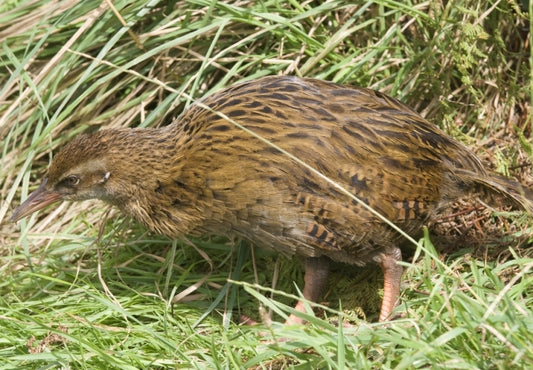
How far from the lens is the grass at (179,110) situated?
398 cm

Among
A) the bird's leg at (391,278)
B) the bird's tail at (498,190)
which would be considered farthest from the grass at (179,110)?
the bird's tail at (498,190)

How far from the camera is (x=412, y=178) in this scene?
12.1 ft

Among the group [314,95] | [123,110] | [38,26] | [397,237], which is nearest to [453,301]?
[397,237]

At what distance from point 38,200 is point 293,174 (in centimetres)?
127

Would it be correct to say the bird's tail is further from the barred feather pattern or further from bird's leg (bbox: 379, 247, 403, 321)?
bird's leg (bbox: 379, 247, 403, 321)

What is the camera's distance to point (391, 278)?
3863 mm

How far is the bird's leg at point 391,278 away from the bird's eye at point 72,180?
1.43m

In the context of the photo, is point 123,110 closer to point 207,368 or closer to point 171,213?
point 171,213

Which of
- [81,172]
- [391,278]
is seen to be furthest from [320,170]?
[81,172]

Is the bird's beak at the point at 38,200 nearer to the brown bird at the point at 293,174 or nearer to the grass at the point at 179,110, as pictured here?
the brown bird at the point at 293,174

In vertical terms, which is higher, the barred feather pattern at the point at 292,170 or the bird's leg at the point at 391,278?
the barred feather pattern at the point at 292,170

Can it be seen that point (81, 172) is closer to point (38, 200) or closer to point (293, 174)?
point (38, 200)

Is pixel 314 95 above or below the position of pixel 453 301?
above

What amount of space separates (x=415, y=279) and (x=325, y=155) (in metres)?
0.76
